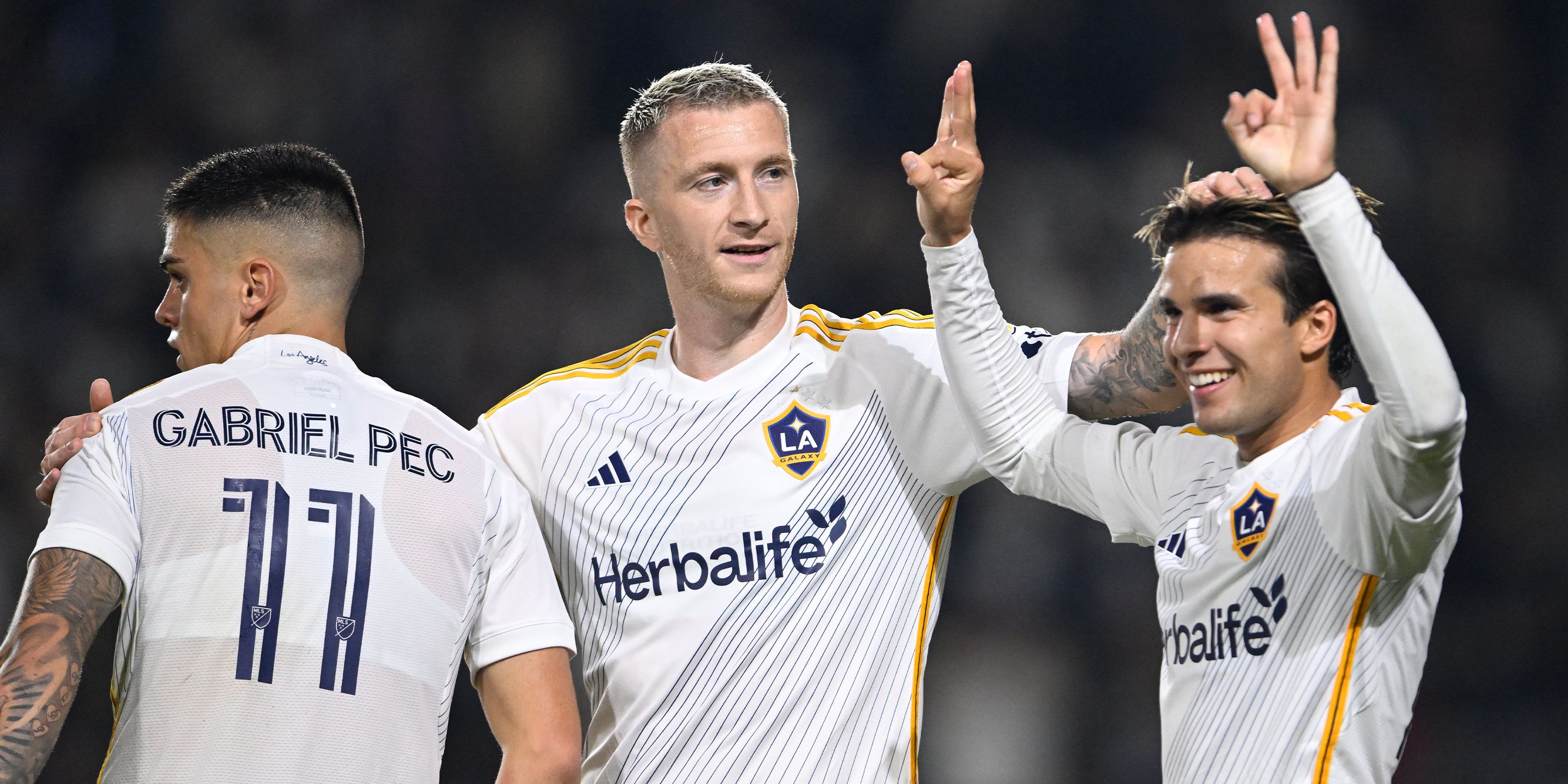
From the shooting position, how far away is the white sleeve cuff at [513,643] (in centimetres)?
232

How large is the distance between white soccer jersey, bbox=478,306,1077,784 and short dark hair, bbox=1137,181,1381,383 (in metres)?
0.38

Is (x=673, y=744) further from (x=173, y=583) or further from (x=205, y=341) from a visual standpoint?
(x=205, y=341)

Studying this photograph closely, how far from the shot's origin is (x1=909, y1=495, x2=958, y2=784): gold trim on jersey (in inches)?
98.9

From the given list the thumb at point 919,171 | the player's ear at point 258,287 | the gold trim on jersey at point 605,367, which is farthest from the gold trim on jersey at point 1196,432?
the player's ear at point 258,287

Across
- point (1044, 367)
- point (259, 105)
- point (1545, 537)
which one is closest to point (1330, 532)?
point (1044, 367)

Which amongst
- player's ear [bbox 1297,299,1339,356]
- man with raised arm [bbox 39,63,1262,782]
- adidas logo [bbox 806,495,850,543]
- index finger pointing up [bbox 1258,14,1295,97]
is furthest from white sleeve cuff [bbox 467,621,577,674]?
index finger pointing up [bbox 1258,14,1295,97]

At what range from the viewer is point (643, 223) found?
2906 mm

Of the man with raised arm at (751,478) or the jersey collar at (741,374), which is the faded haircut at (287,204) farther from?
the jersey collar at (741,374)

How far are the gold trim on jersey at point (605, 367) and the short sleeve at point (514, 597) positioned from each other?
0.45m

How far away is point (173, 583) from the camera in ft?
6.63

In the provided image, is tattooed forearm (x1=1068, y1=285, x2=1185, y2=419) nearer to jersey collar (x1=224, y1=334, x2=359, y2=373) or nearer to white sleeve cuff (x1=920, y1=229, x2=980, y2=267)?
white sleeve cuff (x1=920, y1=229, x2=980, y2=267)

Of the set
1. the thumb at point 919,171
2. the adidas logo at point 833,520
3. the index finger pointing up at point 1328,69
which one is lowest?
the adidas logo at point 833,520

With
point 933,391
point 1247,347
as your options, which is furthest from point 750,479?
point 1247,347

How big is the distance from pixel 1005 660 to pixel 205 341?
11.3 ft
